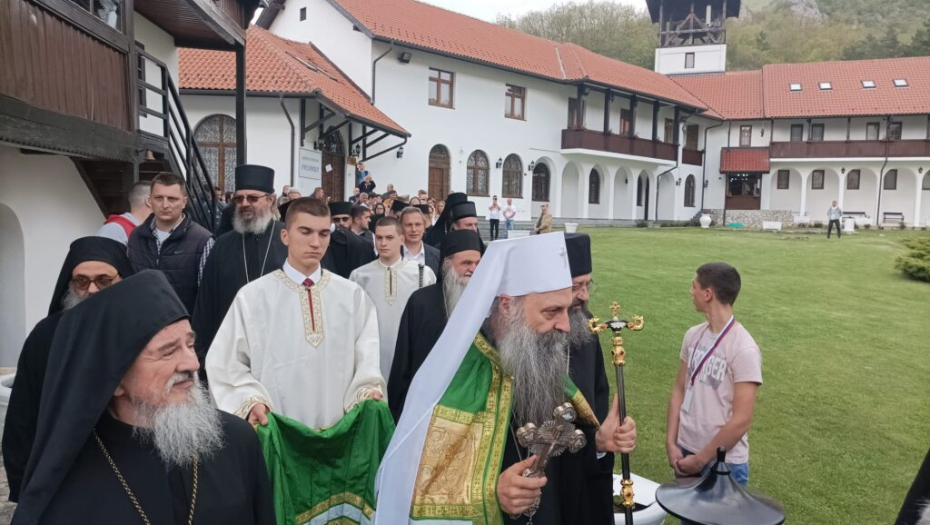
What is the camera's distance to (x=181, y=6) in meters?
10.1

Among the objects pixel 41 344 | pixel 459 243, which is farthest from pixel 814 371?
pixel 41 344

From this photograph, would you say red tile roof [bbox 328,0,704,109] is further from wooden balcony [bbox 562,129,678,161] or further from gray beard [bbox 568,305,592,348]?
gray beard [bbox 568,305,592,348]

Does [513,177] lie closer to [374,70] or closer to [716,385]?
[374,70]

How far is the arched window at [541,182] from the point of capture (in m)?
32.8

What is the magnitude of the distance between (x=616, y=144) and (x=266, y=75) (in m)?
20.0

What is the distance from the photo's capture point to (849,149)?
39.4m

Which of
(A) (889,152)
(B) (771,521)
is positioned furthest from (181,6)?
(A) (889,152)

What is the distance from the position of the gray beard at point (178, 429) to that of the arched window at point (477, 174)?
26.6 m

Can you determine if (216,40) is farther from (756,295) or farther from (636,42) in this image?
(636,42)

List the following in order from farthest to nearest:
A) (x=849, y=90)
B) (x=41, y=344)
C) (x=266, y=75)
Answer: (x=849, y=90)
(x=266, y=75)
(x=41, y=344)

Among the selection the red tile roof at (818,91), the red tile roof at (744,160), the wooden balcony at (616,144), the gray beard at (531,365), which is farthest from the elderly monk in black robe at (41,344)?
the red tile roof at (744,160)

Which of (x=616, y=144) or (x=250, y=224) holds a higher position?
(x=616, y=144)

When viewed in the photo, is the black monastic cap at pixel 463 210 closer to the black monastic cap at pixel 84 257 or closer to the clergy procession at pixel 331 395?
the clergy procession at pixel 331 395

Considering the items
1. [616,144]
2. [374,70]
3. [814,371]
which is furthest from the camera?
[616,144]
